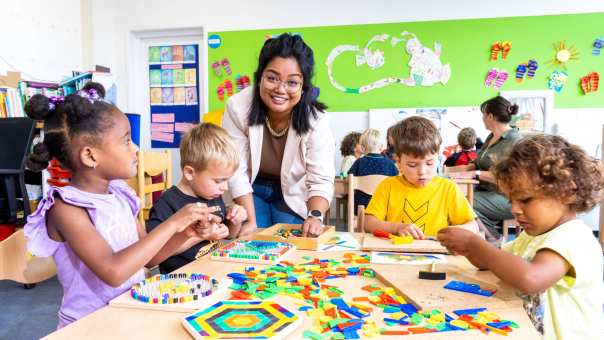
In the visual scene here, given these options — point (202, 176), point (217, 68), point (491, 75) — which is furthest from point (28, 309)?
point (491, 75)

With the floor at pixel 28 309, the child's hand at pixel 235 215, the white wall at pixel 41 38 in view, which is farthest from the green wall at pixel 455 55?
the child's hand at pixel 235 215

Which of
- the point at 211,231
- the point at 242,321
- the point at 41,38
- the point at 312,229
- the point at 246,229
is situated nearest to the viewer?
the point at 242,321

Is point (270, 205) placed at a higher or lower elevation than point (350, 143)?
lower

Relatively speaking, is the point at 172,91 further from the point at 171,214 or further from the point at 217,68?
the point at 171,214

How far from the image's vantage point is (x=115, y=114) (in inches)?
44.6

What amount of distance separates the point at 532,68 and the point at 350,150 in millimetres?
2079

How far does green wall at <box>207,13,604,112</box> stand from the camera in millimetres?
4637

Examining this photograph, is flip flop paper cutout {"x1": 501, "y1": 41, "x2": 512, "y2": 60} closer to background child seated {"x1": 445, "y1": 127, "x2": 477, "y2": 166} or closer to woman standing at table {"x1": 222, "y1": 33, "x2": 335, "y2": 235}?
background child seated {"x1": 445, "y1": 127, "x2": 477, "y2": 166}

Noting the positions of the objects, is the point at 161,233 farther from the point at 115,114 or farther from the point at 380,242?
the point at 380,242

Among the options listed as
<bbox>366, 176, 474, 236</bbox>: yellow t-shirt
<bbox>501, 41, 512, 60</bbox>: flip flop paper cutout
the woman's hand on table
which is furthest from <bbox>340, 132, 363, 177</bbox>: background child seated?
the woman's hand on table

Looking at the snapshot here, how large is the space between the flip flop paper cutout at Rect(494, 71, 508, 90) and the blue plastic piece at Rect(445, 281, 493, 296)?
4.39 meters

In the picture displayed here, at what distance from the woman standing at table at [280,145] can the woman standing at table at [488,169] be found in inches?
64.6

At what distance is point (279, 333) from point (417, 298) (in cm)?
28

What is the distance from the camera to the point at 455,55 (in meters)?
4.82
